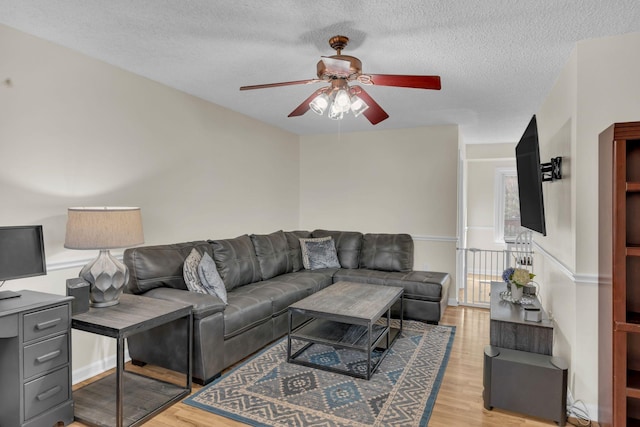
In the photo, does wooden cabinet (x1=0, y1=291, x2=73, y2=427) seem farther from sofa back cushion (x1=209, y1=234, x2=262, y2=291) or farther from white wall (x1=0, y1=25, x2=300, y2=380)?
sofa back cushion (x1=209, y1=234, x2=262, y2=291)

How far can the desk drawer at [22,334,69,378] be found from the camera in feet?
6.53

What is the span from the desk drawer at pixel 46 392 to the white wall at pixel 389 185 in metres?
4.13

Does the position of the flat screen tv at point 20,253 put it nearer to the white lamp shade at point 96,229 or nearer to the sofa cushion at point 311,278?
the white lamp shade at point 96,229

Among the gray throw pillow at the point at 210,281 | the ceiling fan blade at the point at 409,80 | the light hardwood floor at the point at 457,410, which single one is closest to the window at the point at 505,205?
the light hardwood floor at the point at 457,410

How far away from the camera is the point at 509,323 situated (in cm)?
256

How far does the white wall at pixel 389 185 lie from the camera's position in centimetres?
504

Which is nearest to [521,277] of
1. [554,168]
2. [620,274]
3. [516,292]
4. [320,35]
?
[516,292]

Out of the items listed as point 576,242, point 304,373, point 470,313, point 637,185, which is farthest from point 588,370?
point 470,313

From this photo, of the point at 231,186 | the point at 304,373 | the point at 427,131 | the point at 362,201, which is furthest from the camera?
the point at 362,201

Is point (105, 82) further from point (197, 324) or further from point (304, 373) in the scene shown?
point (304, 373)

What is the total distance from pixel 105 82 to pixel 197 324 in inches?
83.6

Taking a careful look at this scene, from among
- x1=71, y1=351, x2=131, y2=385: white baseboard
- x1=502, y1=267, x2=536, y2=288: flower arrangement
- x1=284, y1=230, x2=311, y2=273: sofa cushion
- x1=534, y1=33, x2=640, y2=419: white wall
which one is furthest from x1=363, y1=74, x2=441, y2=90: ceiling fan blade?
x1=71, y1=351, x2=131, y2=385: white baseboard

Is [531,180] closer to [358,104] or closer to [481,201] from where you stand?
[358,104]

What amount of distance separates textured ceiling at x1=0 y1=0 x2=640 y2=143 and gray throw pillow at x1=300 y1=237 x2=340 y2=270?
2108 mm
